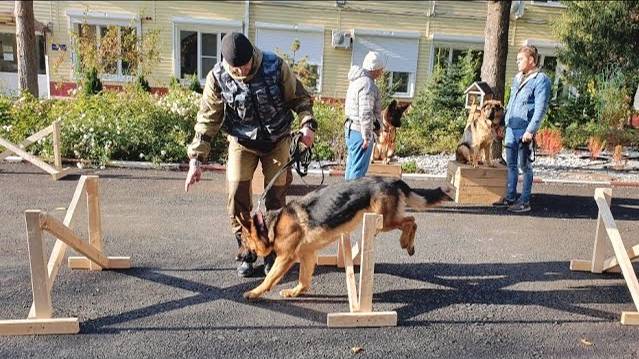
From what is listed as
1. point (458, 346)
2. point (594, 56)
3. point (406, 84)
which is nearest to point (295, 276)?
point (458, 346)

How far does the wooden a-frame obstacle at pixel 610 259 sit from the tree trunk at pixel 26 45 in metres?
11.3

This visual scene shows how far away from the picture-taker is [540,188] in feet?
28.2

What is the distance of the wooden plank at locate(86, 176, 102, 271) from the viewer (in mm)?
4453

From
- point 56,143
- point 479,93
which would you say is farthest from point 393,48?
point 56,143

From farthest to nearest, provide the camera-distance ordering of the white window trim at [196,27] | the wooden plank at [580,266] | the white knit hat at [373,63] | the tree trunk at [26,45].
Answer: the white window trim at [196,27], the tree trunk at [26,45], the white knit hat at [373,63], the wooden plank at [580,266]

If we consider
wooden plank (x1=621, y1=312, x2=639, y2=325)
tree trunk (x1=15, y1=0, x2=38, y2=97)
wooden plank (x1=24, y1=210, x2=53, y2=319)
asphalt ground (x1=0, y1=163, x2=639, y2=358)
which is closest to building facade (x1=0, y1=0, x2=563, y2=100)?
tree trunk (x1=15, y1=0, x2=38, y2=97)

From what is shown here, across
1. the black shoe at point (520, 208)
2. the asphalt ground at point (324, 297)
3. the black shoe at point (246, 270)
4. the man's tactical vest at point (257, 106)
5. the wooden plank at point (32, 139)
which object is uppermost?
the man's tactical vest at point (257, 106)

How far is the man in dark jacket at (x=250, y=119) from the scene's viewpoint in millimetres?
4039

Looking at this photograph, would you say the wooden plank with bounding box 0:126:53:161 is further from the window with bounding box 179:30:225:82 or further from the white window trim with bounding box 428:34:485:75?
the white window trim with bounding box 428:34:485:75

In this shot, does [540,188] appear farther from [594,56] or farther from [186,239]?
[594,56]

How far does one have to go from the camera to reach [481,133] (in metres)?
7.11

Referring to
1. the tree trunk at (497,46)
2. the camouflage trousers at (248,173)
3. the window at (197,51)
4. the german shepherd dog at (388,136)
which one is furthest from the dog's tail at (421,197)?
the window at (197,51)

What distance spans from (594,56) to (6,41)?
2007cm

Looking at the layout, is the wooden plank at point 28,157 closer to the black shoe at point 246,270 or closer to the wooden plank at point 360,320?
the black shoe at point 246,270
